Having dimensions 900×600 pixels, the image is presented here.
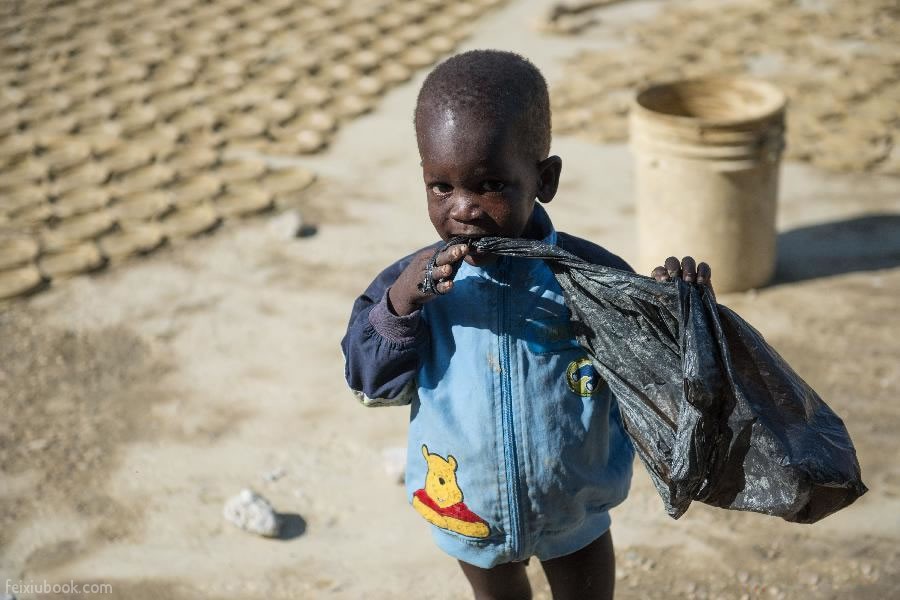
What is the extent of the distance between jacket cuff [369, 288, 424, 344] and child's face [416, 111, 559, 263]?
0.15m

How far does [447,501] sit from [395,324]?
37 cm

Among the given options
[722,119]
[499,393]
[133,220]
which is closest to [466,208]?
[499,393]

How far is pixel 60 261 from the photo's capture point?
448 cm

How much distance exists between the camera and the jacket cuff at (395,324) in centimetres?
170

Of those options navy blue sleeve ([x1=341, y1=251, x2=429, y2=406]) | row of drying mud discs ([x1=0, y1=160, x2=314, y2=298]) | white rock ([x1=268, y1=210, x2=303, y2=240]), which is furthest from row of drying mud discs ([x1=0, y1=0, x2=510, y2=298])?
navy blue sleeve ([x1=341, y1=251, x2=429, y2=406])

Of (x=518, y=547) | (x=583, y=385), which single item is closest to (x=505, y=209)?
(x=583, y=385)

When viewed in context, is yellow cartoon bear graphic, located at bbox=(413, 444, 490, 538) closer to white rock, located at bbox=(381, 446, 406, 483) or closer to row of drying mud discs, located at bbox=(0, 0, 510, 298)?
white rock, located at bbox=(381, 446, 406, 483)

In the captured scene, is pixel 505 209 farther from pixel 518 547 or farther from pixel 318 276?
pixel 318 276

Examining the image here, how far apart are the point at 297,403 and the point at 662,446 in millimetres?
2085

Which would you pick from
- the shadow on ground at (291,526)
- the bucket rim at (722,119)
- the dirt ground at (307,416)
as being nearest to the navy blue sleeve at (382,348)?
the dirt ground at (307,416)

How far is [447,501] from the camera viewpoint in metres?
1.86

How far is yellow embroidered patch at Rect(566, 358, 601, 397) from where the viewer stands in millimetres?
1796

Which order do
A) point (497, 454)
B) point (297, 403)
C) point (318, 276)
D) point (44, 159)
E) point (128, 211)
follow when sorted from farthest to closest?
point (44, 159)
point (128, 211)
point (318, 276)
point (297, 403)
point (497, 454)

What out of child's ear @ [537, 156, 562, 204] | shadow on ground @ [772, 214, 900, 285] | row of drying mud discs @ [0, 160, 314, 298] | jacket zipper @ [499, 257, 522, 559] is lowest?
shadow on ground @ [772, 214, 900, 285]
